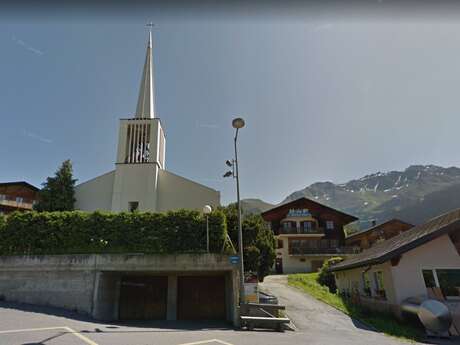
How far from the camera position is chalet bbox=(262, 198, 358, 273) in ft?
118

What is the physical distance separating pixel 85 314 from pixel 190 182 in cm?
1399

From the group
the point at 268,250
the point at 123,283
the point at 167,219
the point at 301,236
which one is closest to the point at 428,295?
the point at 268,250

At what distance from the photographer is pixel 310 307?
1446 cm

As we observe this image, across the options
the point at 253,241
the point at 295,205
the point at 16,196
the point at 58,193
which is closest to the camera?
the point at 253,241

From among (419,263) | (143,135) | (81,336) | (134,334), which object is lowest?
(134,334)

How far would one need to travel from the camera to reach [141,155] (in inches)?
969

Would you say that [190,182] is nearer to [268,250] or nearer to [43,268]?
[268,250]

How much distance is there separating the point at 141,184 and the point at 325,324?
17.2 meters

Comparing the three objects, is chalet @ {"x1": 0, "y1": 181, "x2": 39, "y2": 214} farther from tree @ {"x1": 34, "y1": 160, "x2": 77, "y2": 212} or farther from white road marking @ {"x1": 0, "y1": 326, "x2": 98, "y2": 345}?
white road marking @ {"x1": 0, "y1": 326, "x2": 98, "y2": 345}

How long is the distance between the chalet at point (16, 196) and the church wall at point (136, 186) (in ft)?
60.6

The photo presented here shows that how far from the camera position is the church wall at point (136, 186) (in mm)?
22328

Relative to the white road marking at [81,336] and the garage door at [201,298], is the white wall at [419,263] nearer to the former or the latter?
the garage door at [201,298]

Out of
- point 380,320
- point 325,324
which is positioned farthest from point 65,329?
point 380,320

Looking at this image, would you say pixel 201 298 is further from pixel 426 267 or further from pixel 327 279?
pixel 327 279
